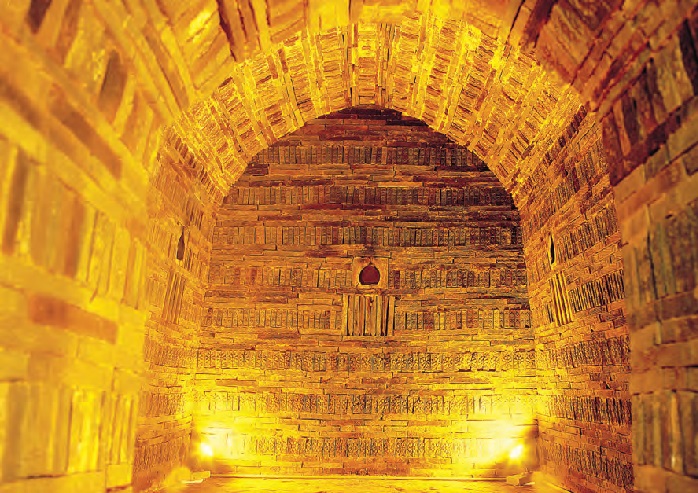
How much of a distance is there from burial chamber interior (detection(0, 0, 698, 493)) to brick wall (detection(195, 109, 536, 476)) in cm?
3

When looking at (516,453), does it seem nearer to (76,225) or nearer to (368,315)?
(368,315)

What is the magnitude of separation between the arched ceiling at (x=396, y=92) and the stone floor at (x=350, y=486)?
359 centimetres

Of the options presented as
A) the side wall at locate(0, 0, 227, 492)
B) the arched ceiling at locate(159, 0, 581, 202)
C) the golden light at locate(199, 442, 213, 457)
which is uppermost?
the arched ceiling at locate(159, 0, 581, 202)

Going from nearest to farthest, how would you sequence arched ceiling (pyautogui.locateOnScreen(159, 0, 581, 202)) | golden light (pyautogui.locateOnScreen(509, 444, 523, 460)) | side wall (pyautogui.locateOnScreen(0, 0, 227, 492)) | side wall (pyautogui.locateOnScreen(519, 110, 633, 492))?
side wall (pyautogui.locateOnScreen(0, 0, 227, 492)), side wall (pyautogui.locateOnScreen(519, 110, 633, 492)), arched ceiling (pyautogui.locateOnScreen(159, 0, 581, 202)), golden light (pyautogui.locateOnScreen(509, 444, 523, 460))

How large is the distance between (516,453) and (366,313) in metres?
2.62

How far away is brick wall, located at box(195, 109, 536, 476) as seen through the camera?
23.9 feet

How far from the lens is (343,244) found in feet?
25.7

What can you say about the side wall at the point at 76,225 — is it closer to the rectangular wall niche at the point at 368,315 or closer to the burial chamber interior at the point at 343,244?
the burial chamber interior at the point at 343,244

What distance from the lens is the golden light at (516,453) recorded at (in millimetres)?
7176

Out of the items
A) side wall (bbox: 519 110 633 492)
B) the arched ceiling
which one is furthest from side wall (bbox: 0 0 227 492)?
side wall (bbox: 519 110 633 492)

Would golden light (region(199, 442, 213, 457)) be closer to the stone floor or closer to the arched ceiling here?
the stone floor

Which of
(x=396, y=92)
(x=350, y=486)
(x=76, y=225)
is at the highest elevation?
(x=396, y=92)

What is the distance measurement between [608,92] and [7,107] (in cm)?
236

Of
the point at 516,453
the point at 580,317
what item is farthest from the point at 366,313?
the point at 580,317
